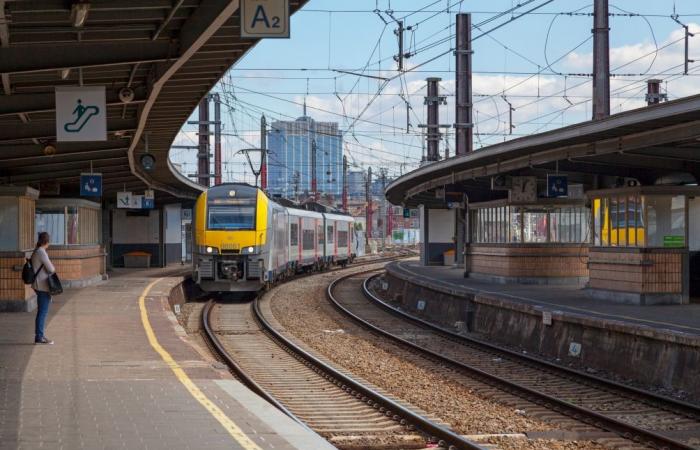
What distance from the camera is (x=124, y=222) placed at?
45688mm

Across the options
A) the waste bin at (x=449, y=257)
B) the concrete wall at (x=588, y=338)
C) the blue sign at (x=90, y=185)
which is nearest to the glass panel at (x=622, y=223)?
the concrete wall at (x=588, y=338)

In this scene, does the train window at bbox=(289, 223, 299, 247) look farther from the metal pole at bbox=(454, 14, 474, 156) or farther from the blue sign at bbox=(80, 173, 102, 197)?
the blue sign at bbox=(80, 173, 102, 197)

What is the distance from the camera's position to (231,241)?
29344 mm

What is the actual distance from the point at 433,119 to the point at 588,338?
22.1 metres

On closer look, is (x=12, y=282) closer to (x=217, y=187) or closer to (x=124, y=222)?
(x=217, y=187)

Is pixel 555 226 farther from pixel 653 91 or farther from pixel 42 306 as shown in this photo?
pixel 42 306

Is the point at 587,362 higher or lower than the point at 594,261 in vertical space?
lower

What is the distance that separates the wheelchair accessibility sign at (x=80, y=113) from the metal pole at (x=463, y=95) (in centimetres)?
1711

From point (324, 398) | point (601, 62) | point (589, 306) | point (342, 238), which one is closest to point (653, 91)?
point (342, 238)

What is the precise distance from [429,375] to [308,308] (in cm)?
1341

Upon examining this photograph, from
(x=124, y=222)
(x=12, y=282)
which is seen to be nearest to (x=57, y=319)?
(x=12, y=282)

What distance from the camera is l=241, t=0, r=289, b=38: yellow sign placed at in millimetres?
10328

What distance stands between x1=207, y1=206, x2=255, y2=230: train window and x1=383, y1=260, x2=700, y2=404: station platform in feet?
18.1

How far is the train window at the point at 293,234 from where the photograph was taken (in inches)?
1451
